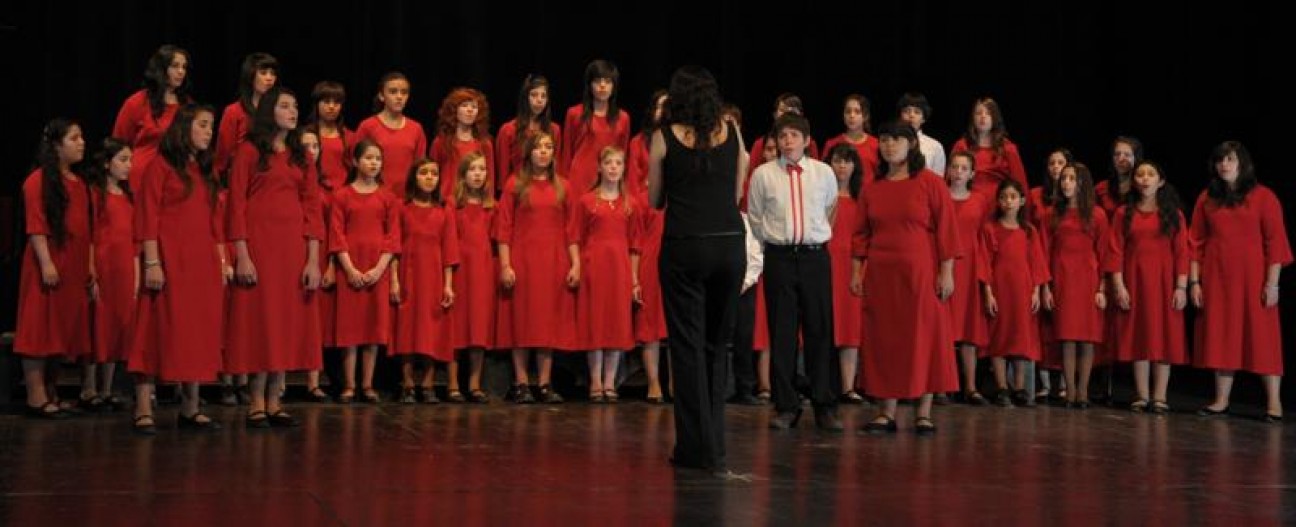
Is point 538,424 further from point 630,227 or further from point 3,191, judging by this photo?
point 3,191

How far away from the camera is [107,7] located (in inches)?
338

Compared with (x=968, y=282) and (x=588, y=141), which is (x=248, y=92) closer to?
(x=588, y=141)

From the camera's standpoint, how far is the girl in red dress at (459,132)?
8188 mm

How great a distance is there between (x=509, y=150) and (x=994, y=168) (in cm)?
247

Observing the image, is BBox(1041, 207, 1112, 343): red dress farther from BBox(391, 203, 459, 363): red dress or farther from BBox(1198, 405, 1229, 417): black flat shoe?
BBox(391, 203, 459, 363): red dress

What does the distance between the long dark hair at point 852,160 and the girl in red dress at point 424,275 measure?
1848 mm

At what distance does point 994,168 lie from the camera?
857cm

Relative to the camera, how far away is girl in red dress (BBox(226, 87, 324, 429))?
20.8 feet

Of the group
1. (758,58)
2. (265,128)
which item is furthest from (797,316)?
(758,58)

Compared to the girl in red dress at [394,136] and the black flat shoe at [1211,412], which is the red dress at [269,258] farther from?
the black flat shoe at [1211,412]

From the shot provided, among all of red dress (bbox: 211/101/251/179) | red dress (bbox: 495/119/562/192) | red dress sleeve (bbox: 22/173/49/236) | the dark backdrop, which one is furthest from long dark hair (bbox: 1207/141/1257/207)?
red dress sleeve (bbox: 22/173/49/236)

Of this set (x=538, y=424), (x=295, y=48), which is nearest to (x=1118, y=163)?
(x=538, y=424)

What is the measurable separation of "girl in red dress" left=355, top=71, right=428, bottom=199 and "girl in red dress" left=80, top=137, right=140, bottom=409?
1247 millimetres

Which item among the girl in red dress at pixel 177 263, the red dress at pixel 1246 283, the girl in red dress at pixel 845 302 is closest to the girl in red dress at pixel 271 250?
the girl in red dress at pixel 177 263
